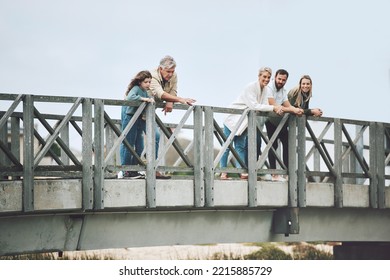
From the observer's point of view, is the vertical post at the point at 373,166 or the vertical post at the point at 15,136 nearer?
the vertical post at the point at 15,136

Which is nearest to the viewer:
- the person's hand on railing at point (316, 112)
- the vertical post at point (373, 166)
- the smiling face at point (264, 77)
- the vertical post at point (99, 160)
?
the vertical post at point (99, 160)

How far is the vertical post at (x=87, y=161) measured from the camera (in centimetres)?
934

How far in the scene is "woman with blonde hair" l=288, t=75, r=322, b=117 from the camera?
11312 millimetres

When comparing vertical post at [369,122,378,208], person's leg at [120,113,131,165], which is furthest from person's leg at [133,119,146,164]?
vertical post at [369,122,378,208]

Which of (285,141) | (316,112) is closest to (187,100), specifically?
(285,141)

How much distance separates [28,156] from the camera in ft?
29.2

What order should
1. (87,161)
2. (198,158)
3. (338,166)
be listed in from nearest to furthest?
1. (87,161)
2. (198,158)
3. (338,166)

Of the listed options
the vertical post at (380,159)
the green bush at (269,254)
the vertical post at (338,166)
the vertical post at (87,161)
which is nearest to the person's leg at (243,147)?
the vertical post at (338,166)

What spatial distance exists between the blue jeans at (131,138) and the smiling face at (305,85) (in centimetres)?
222

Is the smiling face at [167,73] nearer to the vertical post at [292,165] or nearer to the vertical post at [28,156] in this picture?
the vertical post at [28,156]

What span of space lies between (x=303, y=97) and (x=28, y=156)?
389 cm

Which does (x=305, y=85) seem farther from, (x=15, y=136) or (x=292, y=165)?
(x=15, y=136)
